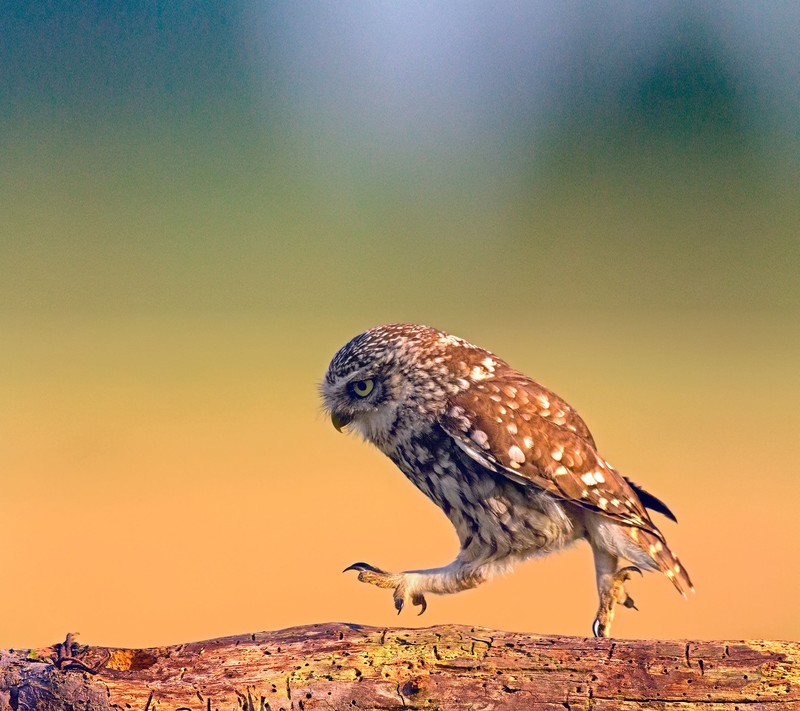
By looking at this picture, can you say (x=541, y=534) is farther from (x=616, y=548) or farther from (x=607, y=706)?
(x=607, y=706)

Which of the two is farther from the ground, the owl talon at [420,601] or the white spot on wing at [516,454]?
the white spot on wing at [516,454]

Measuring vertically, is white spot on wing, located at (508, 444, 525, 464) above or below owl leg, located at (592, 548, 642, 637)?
above

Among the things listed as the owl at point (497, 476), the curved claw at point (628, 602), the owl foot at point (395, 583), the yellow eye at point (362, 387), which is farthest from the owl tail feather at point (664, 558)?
the yellow eye at point (362, 387)

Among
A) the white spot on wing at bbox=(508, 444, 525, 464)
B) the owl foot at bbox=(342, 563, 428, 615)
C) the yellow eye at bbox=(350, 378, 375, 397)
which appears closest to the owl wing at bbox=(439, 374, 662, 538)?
the white spot on wing at bbox=(508, 444, 525, 464)

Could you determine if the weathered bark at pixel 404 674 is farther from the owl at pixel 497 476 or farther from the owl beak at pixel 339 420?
the owl beak at pixel 339 420

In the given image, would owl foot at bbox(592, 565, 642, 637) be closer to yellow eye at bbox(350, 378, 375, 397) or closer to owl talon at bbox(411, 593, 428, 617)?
owl talon at bbox(411, 593, 428, 617)

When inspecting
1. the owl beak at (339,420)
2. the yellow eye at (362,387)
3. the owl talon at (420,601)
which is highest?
the yellow eye at (362,387)

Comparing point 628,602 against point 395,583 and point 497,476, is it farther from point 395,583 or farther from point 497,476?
point 395,583
